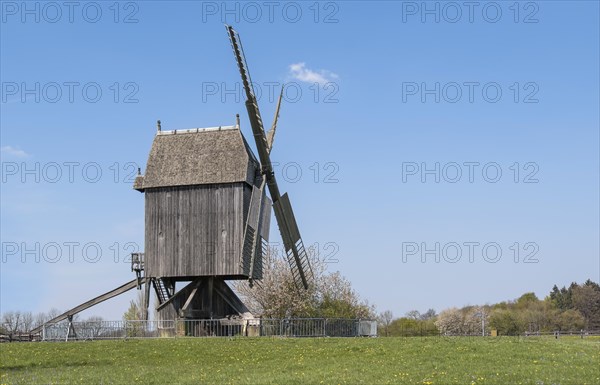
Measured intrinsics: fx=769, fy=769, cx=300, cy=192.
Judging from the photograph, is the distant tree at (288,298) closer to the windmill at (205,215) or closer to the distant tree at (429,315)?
the windmill at (205,215)

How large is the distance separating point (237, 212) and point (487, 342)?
15353 millimetres

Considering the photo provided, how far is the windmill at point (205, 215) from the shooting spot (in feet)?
140

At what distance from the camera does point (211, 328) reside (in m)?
43.2

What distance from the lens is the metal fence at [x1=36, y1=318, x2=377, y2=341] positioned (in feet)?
139

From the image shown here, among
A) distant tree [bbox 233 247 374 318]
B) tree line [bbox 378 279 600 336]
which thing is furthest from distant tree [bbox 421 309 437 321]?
distant tree [bbox 233 247 374 318]

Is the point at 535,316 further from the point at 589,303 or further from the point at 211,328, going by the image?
the point at 211,328

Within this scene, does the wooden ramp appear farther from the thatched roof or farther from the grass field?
the grass field

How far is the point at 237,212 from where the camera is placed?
1677 inches

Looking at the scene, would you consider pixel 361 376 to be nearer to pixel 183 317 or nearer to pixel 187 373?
pixel 187 373

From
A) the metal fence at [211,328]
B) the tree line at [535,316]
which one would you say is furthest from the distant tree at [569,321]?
the metal fence at [211,328]

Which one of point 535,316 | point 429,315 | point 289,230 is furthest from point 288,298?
point 429,315

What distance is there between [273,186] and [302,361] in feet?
55.4

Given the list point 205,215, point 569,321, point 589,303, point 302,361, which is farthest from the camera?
point 589,303

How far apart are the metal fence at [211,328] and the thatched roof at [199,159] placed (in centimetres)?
789
